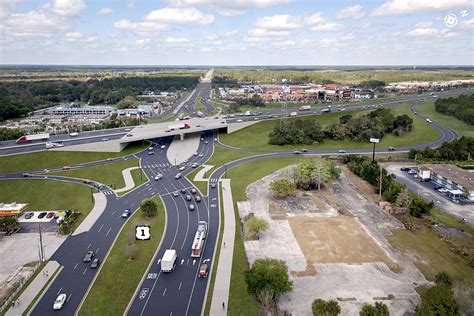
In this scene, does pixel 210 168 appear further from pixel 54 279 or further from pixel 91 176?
pixel 54 279

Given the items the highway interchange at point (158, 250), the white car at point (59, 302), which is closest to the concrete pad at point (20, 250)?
the highway interchange at point (158, 250)

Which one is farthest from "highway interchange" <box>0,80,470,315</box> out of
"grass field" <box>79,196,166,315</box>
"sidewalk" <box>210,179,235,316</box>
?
"sidewalk" <box>210,179,235,316</box>

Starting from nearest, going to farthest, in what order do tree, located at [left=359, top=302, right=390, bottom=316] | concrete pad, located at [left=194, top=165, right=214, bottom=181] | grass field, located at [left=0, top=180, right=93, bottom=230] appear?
tree, located at [left=359, top=302, right=390, bottom=316], grass field, located at [left=0, top=180, right=93, bottom=230], concrete pad, located at [left=194, top=165, right=214, bottom=181]

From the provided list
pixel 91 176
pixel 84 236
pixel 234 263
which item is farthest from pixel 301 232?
pixel 91 176

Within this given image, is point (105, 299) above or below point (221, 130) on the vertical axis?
below

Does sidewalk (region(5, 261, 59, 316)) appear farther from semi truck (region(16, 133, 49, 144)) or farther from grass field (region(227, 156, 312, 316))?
semi truck (region(16, 133, 49, 144))
